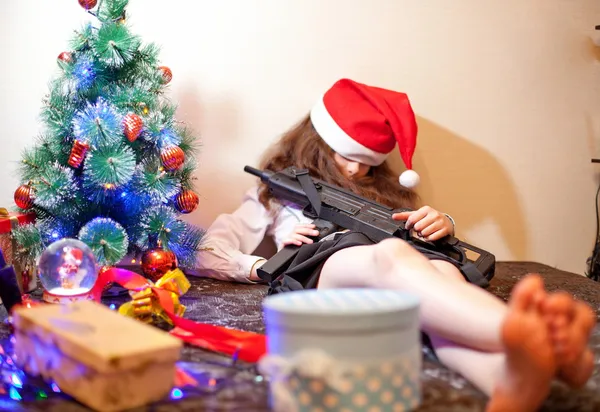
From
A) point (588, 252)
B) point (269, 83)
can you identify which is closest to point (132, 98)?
point (269, 83)

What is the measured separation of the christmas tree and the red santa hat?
39 cm

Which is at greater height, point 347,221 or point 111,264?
point 347,221

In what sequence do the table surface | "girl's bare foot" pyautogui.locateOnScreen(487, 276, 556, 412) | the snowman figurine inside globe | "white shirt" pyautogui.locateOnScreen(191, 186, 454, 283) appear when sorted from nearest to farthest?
"girl's bare foot" pyautogui.locateOnScreen(487, 276, 556, 412)
the table surface
the snowman figurine inside globe
"white shirt" pyautogui.locateOnScreen(191, 186, 454, 283)

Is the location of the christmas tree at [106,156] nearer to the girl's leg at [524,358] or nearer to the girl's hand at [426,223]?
the girl's hand at [426,223]

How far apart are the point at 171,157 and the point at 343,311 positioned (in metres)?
0.73

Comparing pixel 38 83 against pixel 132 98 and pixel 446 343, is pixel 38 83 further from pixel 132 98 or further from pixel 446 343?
pixel 446 343

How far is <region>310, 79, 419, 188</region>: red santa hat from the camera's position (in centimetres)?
149

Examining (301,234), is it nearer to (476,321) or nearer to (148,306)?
(148,306)

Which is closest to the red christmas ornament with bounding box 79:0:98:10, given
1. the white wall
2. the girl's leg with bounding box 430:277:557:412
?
the white wall

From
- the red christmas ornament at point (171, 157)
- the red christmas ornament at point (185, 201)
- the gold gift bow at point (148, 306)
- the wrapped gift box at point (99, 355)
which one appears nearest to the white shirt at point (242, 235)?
the red christmas ornament at point (185, 201)

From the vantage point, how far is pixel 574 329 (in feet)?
2.16

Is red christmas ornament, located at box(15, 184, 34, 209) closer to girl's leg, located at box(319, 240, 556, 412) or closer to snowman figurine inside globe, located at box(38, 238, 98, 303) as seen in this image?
snowman figurine inside globe, located at box(38, 238, 98, 303)

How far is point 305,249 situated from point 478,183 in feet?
2.67

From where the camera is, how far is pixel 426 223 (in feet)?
4.23
